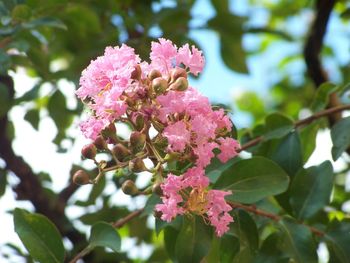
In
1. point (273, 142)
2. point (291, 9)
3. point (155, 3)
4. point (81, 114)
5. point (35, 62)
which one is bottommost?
point (273, 142)

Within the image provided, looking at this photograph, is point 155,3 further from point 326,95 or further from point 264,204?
point 264,204

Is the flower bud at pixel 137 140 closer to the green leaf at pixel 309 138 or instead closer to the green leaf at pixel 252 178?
the green leaf at pixel 252 178

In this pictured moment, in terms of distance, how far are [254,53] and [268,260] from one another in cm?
202

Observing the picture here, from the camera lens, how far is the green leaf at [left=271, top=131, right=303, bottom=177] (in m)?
1.39

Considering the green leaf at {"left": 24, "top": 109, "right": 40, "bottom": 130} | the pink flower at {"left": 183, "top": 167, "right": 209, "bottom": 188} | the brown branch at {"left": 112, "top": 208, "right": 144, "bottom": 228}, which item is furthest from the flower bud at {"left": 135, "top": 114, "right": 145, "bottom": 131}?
the green leaf at {"left": 24, "top": 109, "right": 40, "bottom": 130}

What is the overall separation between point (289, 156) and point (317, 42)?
2.59ft

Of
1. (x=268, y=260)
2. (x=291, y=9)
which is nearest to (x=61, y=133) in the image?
(x=268, y=260)

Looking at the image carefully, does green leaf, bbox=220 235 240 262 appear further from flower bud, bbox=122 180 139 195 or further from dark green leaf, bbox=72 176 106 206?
dark green leaf, bbox=72 176 106 206

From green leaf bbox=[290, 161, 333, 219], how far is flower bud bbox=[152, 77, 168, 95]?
1.54ft

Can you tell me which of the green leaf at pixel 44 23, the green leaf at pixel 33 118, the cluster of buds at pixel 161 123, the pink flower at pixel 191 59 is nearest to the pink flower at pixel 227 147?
the cluster of buds at pixel 161 123

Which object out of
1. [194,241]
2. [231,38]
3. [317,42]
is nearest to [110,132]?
[194,241]

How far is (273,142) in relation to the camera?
1500 mm

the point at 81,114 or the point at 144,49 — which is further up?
the point at 144,49

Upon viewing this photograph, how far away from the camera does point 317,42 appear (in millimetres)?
2082
